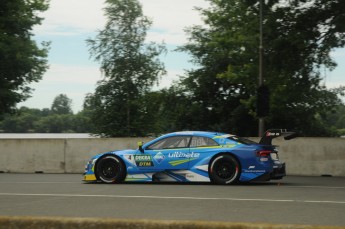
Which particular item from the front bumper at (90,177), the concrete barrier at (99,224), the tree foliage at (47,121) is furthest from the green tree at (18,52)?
the concrete barrier at (99,224)

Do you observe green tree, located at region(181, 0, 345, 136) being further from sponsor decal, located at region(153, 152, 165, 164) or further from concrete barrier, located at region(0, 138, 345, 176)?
sponsor decal, located at region(153, 152, 165, 164)

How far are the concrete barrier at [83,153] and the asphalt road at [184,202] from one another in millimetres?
5184

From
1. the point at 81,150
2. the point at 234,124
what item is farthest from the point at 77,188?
the point at 234,124

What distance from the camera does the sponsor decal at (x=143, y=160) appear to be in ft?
43.9

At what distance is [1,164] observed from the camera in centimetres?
2016

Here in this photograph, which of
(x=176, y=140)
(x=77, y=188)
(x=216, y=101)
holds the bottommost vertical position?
(x=77, y=188)

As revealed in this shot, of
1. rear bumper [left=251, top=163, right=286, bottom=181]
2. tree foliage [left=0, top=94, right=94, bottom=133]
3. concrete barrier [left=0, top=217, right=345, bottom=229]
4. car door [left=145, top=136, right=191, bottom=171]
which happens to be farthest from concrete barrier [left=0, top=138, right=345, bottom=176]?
tree foliage [left=0, top=94, right=94, bottom=133]

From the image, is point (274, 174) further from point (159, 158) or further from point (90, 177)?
point (90, 177)

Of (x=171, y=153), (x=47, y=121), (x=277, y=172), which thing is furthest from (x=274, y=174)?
(x=47, y=121)

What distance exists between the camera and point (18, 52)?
42.5 metres

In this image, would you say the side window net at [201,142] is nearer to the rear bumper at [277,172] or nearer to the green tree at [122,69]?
the rear bumper at [277,172]

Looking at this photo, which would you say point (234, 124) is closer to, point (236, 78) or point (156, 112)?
point (156, 112)

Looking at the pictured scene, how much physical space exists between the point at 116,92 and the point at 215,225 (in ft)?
132

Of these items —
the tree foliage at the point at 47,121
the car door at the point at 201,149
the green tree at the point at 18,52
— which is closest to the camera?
the car door at the point at 201,149
